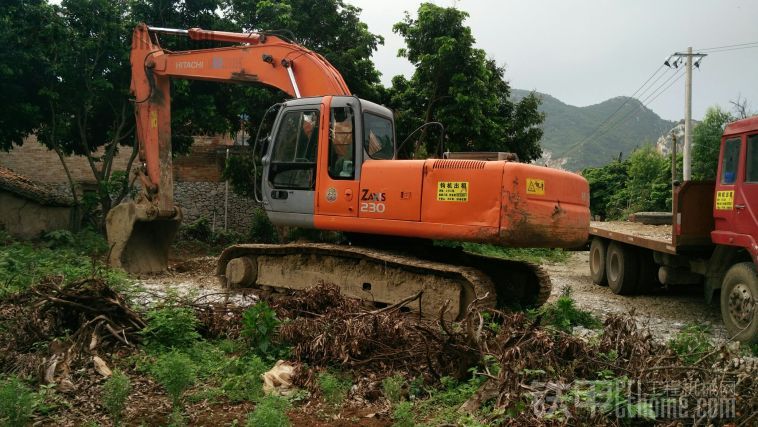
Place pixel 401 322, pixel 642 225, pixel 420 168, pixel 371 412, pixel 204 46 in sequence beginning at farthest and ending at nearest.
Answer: pixel 204 46, pixel 642 225, pixel 420 168, pixel 401 322, pixel 371 412

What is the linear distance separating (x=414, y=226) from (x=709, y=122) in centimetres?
3527

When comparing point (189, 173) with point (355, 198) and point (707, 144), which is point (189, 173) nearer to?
point (355, 198)

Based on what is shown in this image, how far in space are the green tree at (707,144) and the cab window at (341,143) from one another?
26853 millimetres

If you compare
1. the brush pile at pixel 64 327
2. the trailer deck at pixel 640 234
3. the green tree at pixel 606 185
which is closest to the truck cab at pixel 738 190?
the trailer deck at pixel 640 234

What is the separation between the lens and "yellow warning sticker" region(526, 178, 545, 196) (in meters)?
6.20

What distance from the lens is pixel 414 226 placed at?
664cm

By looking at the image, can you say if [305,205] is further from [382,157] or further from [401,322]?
[401,322]

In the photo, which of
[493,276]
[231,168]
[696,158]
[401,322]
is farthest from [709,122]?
[401,322]

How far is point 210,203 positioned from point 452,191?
12847mm

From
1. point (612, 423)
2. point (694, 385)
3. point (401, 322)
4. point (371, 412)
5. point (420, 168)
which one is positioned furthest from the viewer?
point (420, 168)

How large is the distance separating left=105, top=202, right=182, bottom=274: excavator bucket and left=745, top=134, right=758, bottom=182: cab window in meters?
7.84

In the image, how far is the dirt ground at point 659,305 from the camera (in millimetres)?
7778

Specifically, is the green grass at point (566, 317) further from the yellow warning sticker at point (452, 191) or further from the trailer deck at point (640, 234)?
the trailer deck at point (640, 234)

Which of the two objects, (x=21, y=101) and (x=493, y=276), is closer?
(x=493, y=276)
